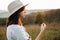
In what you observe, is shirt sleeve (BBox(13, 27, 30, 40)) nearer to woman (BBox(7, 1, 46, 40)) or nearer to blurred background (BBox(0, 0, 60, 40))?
woman (BBox(7, 1, 46, 40))

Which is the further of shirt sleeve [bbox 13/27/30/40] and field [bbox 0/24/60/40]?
field [bbox 0/24/60/40]

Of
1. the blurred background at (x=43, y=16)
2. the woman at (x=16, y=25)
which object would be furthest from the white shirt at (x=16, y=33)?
the blurred background at (x=43, y=16)

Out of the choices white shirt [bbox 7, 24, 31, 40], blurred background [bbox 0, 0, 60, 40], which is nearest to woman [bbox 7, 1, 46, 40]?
white shirt [bbox 7, 24, 31, 40]

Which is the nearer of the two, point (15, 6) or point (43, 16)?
point (15, 6)

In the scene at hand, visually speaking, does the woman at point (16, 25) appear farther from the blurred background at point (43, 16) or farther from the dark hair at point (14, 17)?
the blurred background at point (43, 16)

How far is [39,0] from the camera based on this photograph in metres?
2.02

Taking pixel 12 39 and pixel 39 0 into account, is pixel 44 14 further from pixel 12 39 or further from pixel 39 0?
pixel 12 39

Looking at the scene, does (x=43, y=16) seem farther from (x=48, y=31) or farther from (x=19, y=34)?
(x=19, y=34)

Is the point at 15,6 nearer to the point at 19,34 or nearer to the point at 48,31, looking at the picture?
the point at 19,34

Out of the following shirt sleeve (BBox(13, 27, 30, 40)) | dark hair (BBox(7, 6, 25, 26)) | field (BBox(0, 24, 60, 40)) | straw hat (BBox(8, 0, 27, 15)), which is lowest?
field (BBox(0, 24, 60, 40))

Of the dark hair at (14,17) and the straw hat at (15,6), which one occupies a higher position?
the straw hat at (15,6)

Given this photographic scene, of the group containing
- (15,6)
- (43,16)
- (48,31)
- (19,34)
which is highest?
(15,6)

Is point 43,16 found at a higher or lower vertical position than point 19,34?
lower

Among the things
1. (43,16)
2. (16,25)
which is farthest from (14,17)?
(43,16)
